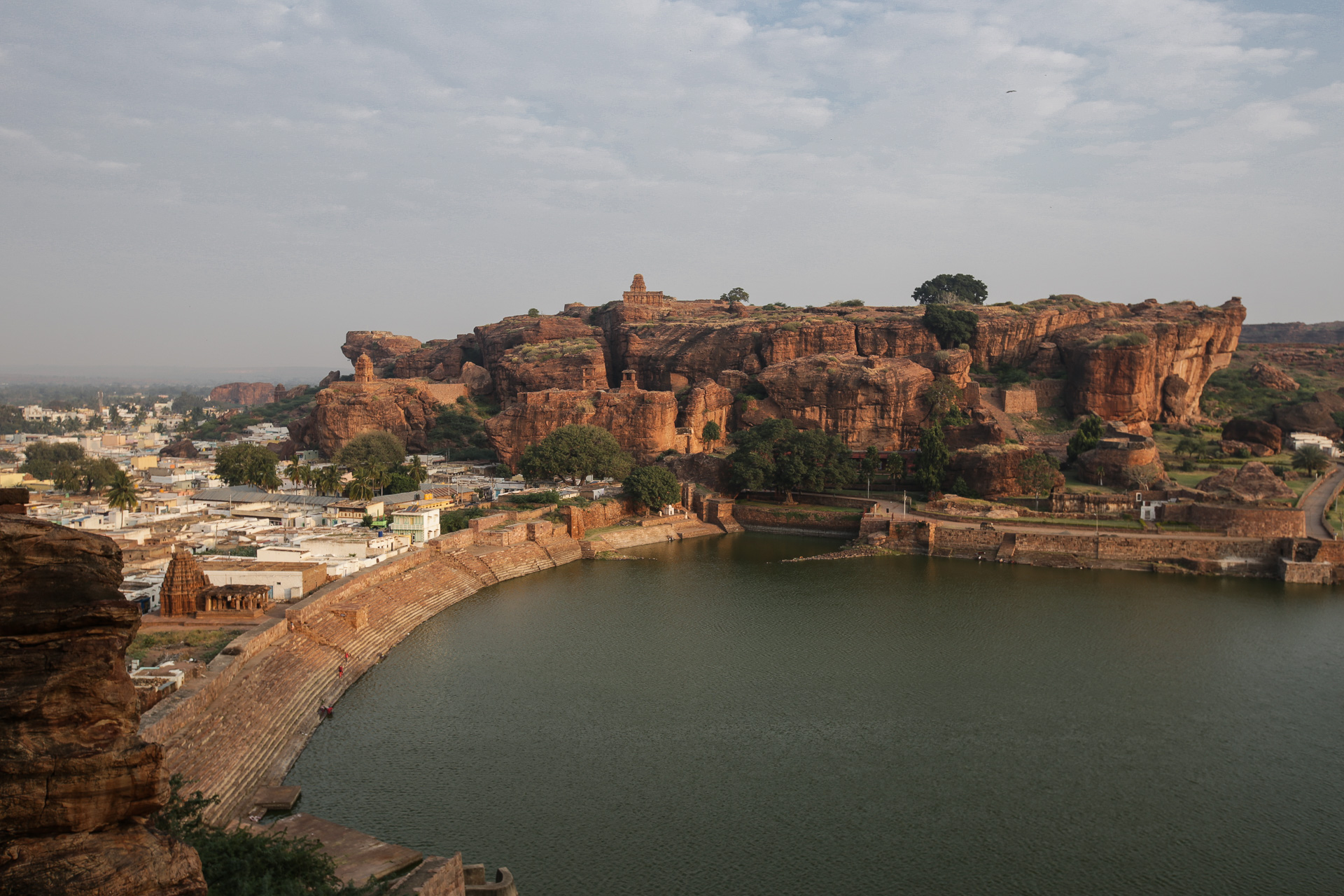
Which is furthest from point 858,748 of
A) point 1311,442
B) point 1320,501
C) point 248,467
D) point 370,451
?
point 1311,442

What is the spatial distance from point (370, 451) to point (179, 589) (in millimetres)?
31811

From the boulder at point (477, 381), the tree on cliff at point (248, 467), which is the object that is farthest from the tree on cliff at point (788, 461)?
the boulder at point (477, 381)

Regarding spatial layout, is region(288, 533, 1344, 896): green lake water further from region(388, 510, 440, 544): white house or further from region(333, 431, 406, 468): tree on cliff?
region(333, 431, 406, 468): tree on cliff

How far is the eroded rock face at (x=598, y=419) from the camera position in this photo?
56.2 metres

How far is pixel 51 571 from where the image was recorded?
7184 mm

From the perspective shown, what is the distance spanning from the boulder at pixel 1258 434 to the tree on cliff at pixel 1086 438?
880cm

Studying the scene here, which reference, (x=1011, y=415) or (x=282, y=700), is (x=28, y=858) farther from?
(x=1011, y=415)

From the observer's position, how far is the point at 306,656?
22016 mm

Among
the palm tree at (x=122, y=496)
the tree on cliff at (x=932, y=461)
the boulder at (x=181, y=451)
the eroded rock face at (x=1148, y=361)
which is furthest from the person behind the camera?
the boulder at (x=181, y=451)

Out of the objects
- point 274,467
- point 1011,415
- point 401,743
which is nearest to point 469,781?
point 401,743

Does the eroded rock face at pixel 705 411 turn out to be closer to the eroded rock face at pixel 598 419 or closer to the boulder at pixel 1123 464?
the eroded rock face at pixel 598 419

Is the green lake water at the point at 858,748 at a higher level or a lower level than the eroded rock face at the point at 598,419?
lower

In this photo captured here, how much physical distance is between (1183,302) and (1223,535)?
31727mm

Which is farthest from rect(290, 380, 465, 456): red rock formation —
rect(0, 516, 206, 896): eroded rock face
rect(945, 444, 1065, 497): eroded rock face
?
rect(0, 516, 206, 896): eroded rock face
